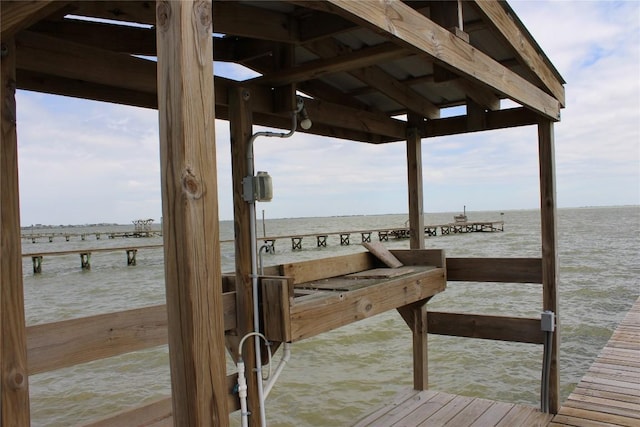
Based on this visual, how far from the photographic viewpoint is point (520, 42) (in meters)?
3.21

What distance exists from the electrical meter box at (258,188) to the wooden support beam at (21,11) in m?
1.14

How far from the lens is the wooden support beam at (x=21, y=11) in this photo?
1487mm

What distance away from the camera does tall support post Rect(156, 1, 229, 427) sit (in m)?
1.18

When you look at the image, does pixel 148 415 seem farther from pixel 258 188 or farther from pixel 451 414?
pixel 451 414

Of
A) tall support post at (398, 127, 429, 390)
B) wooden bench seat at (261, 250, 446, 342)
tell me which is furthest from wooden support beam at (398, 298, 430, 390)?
wooden bench seat at (261, 250, 446, 342)

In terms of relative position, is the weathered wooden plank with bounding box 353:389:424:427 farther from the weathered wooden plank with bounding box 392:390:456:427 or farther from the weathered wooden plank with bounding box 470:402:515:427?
the weathered wooden plank with bounding box 470:402:515:427

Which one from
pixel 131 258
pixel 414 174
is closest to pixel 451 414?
pixel 414 174

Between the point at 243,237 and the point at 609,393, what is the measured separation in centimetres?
405

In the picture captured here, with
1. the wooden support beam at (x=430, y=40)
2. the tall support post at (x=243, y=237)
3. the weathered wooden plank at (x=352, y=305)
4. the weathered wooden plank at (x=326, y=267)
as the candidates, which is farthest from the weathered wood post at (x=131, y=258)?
Answer: the wooden support beam at (x=430, y=40)

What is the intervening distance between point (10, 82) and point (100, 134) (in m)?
20.1

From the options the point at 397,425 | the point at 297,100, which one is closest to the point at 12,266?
the point at 297,100

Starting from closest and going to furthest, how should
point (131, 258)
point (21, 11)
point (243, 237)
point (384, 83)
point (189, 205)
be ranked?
1. point (189, 205)
2. point (21, 11)
3. point (243, 237)
4. point (384, 83)
5. point (131, 258)

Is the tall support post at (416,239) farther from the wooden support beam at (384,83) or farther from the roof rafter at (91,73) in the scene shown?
the roof rafter at (91,73)

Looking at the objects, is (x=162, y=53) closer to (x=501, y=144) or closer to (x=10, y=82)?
(x=10, y=82)
